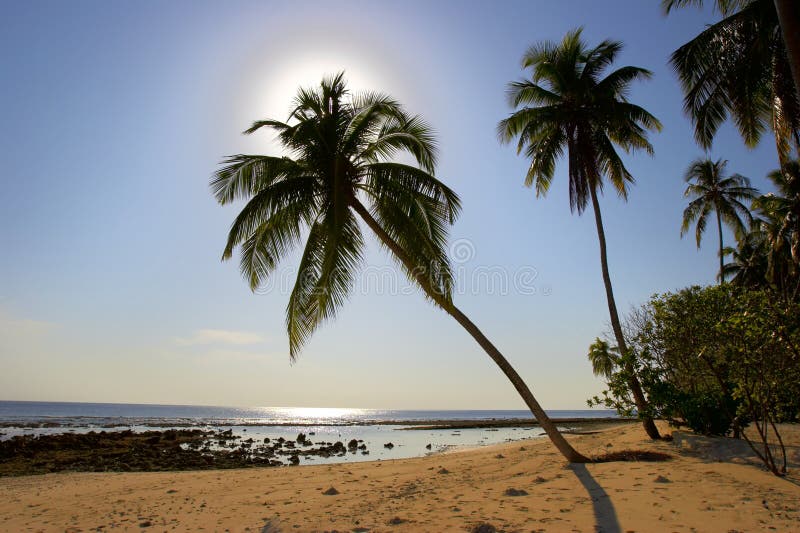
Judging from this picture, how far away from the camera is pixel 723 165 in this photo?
27.1 meters

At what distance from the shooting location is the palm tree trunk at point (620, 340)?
34.9 ft

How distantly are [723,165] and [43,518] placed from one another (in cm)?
3339

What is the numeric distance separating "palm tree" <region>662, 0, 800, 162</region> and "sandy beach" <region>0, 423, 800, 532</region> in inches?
280

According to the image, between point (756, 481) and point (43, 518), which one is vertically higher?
point (756, 481)

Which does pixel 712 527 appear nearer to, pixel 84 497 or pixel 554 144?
pixel 84 497

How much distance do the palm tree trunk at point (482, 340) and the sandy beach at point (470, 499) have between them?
477mm

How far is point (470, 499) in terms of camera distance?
7.54 m

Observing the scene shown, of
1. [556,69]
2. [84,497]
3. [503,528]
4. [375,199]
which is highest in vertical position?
[556,69]

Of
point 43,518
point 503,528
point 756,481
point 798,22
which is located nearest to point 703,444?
point 756,481

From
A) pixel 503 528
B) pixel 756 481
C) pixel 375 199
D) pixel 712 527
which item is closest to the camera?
pixel 712 527

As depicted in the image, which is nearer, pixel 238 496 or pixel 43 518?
pixel 43 518

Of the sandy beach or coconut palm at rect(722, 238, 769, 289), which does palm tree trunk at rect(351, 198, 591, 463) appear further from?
coconut palm at rect(722, 238, 769, 289)

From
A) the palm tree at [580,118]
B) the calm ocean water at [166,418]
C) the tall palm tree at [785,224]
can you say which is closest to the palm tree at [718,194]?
the tall palm tree at [785,224]

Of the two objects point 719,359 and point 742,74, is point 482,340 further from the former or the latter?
point 742,74
